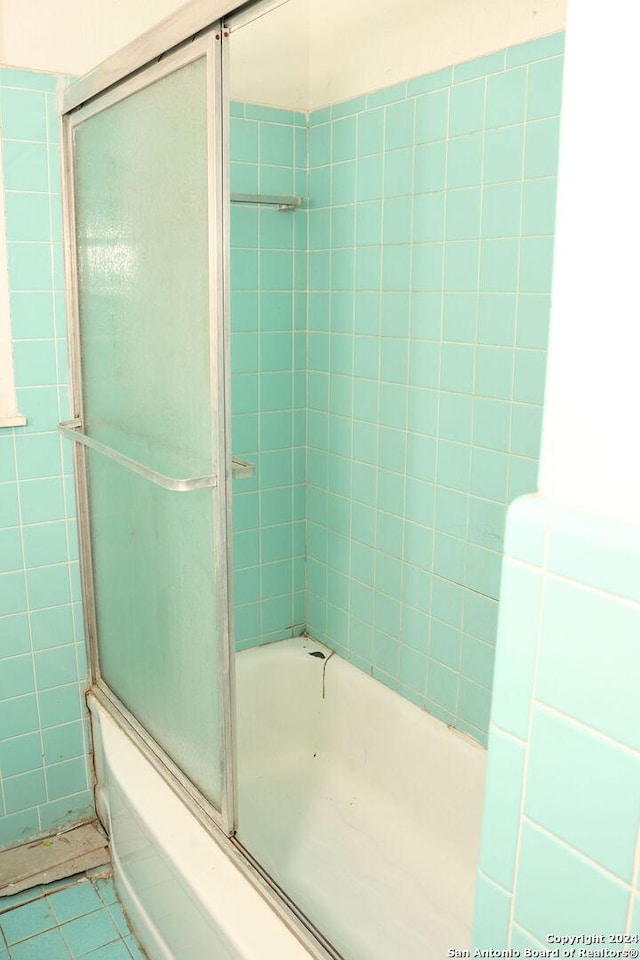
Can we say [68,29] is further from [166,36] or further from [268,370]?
[268,370]

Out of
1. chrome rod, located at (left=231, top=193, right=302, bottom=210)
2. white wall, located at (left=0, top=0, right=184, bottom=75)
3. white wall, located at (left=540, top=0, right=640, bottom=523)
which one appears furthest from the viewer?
chrome rod, located at (left=231, top=193, right=302, bottom=210)

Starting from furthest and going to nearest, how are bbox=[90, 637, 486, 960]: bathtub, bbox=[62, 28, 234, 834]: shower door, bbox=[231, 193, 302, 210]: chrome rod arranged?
bbox=[231, 193, 302, 210]: chrome rod, bbox=[90, 637, 486, 960]: bathtub, bbox=[62, 28, 234, 834]: shower door

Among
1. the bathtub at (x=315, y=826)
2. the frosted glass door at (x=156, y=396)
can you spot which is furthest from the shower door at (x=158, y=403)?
the bathtub at (x=315, y=826)

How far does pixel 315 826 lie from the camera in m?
2.03

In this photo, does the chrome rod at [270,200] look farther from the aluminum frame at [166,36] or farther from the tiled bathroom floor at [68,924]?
the tiled bathroom floor at [68,924]

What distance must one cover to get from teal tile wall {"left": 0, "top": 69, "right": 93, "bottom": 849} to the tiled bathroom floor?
0.60 ft

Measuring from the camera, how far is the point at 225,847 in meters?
1.45

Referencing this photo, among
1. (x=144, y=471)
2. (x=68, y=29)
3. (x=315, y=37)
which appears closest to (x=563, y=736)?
(x=144, y=471)

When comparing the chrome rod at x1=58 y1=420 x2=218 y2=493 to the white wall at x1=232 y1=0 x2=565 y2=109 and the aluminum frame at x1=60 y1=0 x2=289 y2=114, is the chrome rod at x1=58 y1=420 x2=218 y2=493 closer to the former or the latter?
the aluminum frame at x1=60 y1=0 x2=289 y2=114

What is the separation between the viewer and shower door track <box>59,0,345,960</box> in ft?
3.91

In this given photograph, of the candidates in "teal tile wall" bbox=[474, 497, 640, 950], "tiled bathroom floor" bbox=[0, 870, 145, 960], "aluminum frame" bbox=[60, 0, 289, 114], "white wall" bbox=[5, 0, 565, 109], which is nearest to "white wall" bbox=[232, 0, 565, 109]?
"white wall" bbox=[5, 0, 565, 109]

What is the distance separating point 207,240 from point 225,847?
1095 mm

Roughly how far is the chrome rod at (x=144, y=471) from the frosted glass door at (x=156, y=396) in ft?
0.07

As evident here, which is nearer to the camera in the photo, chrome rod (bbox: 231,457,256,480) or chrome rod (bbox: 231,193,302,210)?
chrome rod (bbox: 231,457,256,480)
